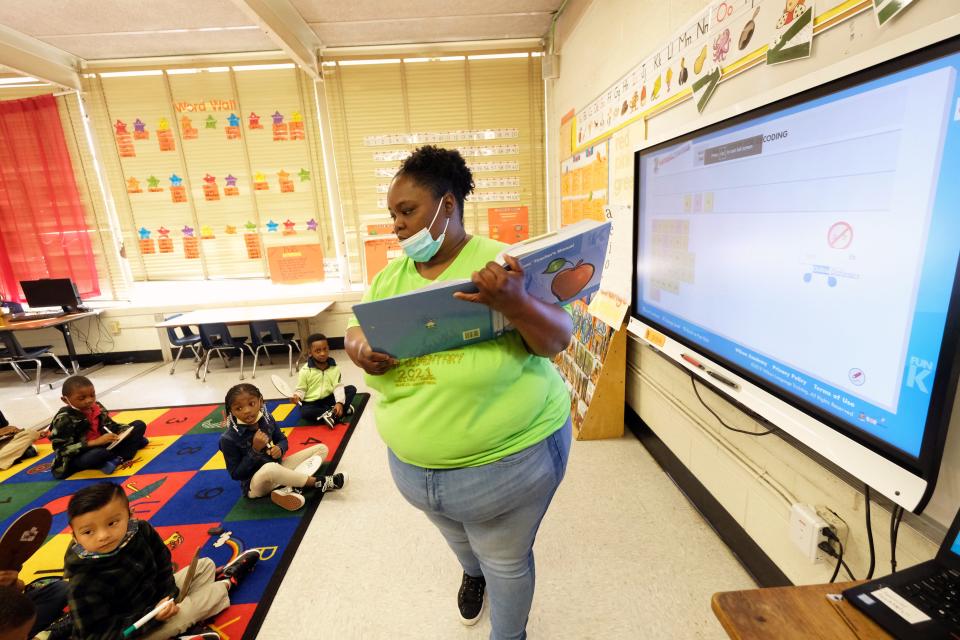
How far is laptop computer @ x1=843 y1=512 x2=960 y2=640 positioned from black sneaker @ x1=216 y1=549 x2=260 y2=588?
1.93 m

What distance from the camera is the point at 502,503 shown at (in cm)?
96

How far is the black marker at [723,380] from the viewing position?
140 centimetres

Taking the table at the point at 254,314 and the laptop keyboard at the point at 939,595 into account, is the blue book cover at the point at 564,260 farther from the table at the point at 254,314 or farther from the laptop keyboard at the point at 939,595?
the table at the point at 254,314

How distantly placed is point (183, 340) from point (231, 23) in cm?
305

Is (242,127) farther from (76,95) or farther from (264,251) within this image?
(76,95)

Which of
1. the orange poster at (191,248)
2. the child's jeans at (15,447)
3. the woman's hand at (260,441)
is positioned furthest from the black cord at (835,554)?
the orange poster at (191,248)

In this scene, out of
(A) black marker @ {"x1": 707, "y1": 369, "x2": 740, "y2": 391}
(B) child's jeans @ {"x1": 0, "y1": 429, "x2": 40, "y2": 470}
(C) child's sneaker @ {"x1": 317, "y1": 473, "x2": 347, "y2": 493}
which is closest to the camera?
(A) black marker @ {"x1": 707, "y1": 369, "x2": 740, "y2": 391}

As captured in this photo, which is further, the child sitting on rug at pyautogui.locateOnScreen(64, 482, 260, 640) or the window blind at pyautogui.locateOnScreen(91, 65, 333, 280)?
the window blind at pyautogui.locateOnScreen(91, 65, 333, 280)

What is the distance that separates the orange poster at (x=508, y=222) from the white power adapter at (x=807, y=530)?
3.76 metres

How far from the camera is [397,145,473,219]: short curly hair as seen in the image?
1024 mm

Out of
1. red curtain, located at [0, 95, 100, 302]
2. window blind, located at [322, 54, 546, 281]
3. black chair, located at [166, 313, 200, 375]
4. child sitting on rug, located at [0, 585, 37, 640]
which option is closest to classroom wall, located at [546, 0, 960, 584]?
window blind, located at [322, 54, 546, 281]

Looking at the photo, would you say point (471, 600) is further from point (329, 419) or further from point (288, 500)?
point (329, 419)

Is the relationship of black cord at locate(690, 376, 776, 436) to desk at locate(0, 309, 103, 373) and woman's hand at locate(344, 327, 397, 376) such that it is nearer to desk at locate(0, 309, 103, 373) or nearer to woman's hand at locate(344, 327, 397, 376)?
woman's hand at locate(344, 327, 397, 376)

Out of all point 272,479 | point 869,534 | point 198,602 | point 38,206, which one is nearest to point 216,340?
point 38,206
